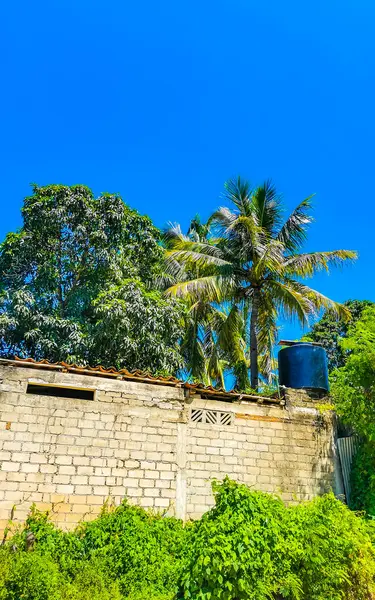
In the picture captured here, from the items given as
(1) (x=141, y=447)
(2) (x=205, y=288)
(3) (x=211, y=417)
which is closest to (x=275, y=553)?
(1) (x=141, y=447)

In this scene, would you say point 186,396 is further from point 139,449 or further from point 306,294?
point 306,294

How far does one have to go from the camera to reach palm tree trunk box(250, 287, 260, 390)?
541 inches

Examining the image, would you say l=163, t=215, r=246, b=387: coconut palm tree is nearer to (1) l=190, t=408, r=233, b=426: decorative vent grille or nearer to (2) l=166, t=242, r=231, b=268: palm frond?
(2) l=166, t=242, r=231, b=268: palm frond

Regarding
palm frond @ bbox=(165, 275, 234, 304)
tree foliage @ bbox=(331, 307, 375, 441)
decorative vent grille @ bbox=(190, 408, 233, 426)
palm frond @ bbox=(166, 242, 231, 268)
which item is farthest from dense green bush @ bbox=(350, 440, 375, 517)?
palm frond @ bbox=(166, 242, 231, 268)

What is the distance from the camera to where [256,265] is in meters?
14.2

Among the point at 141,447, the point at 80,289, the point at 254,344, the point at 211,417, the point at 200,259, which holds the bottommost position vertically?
the point at 141,447

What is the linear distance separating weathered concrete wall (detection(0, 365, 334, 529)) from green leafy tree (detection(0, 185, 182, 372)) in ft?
15.5

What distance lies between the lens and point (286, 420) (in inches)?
374

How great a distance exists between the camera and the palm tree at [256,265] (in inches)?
556

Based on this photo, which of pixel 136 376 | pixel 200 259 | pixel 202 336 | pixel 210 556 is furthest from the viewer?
pixel 202 336

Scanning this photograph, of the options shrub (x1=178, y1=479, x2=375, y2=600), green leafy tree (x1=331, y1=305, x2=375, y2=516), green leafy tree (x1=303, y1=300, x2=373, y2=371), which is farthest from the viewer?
green leafy tree (x1=303, y1=300, x2=373, y2=371)

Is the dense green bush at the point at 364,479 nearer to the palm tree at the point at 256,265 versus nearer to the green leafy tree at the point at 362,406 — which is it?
the green leafy tree at the point at 362,406

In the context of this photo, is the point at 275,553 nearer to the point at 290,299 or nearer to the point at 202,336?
the point at 290,299

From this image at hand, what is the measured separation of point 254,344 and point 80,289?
211 inches
